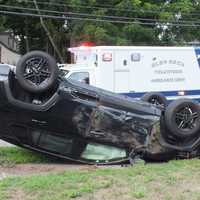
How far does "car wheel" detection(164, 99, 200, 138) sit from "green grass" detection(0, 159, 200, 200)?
1728 mm

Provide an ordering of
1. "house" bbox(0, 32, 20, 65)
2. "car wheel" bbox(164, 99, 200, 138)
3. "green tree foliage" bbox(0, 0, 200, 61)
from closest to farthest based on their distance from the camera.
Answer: "car wheel" bbox(164, 99, 200, 138), "green tree foliage" bbox(0, 0, 200, 61), "house" bbox(0, 32, 20, 65)

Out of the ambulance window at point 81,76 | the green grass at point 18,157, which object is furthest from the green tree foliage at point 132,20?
the green grass at point 18,157

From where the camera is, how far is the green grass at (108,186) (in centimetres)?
584

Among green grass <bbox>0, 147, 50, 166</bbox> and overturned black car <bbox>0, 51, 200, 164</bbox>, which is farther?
green grass <bbox>0, 147, 50, 166</bbox>

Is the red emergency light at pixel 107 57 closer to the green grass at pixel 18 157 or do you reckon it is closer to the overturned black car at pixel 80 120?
the green grass at pixel 18 157

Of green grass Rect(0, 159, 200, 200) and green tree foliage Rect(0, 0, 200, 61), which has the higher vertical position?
green tree foliage Rect(0, 0, 200, 61)

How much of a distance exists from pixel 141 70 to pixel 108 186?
10481 millimetres

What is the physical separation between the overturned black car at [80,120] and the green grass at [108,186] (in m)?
1.55

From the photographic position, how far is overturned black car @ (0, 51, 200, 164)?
8484 millimetres

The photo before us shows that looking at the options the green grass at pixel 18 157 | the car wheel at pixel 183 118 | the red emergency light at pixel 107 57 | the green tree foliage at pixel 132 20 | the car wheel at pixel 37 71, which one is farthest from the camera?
the green tree foliage at pixel 132 20

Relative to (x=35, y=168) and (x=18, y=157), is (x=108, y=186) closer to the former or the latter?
(x=35, y=168)

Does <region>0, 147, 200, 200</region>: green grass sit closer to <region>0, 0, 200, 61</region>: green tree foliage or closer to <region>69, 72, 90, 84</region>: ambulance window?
<region>69, 72, 90, 84</region>: ambulance window

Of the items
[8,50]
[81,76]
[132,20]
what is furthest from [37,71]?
[8,50]

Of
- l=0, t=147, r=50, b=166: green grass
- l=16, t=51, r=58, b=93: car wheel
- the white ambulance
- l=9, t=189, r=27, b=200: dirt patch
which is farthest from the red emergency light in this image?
l=9, t=189, r=27, b=200: dirt patch
